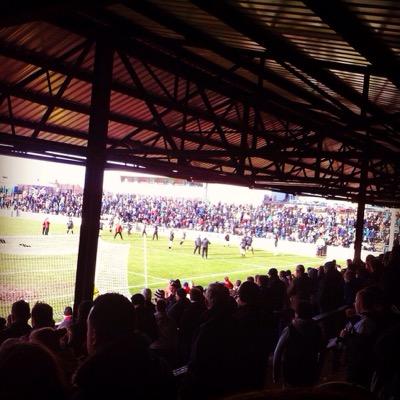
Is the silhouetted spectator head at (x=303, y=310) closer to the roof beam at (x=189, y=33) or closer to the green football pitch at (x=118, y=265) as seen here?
the roof beam at (x=189, y=33)

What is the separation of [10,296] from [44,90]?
969cm

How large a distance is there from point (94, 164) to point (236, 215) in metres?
41.2

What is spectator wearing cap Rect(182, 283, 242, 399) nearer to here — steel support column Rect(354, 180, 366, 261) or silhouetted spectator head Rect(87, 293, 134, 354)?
silhouetted spectator head Rect(87, 293, 134, 354)

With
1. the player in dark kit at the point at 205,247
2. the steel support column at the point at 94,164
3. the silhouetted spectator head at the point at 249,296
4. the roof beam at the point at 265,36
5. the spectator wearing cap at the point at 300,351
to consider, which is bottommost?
the player in dark kit at the point at 205,247

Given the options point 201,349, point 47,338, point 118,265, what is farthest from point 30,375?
point 118,265

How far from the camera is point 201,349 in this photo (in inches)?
135

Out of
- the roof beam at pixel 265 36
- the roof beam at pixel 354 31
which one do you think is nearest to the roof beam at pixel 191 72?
the roof beam at pixel 265 36

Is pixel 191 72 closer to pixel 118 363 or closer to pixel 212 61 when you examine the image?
pixel 212 61

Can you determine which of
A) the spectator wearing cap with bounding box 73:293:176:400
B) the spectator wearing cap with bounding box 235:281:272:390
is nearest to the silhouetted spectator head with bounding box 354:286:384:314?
the spectator wearing cap with bounding box 235:281:272:390

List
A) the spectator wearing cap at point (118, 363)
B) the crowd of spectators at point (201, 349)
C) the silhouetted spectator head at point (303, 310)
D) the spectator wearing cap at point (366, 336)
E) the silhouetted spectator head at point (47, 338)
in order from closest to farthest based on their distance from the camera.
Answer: the crowd of spectators at point (201, 349)
the spectator wearing cap at point (118, 363)
the silhouetted spectator head at point (47, 338)
the spectator wearing cap at point (366, 336)
the silhouetted spectator head at point (303, 310)

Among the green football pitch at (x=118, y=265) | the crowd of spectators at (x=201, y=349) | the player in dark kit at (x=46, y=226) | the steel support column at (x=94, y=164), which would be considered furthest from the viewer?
the player in dark kit at (x=46, y=226)

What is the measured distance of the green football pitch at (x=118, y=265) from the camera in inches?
698

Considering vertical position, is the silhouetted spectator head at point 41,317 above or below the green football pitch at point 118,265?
above

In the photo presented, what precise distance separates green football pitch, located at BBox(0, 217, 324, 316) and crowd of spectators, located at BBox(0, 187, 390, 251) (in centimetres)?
724
